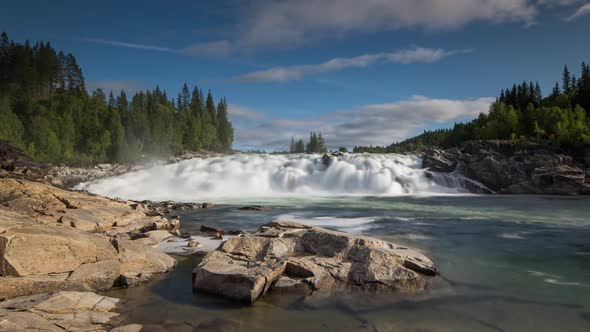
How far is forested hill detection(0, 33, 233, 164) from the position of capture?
5816 centimetres

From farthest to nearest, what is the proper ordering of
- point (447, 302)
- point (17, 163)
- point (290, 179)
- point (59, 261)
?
point (290, 179) → point (17, 163) → point (59, 261) → point (447, 302)

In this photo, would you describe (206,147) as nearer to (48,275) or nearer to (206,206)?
(206,206)

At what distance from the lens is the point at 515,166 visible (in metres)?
43.5

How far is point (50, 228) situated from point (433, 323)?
7889 mm

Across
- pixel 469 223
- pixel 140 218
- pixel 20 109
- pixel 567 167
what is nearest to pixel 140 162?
pixel 20 109

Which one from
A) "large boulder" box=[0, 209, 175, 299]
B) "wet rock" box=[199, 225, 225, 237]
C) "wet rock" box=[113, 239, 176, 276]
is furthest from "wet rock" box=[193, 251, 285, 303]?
"wet rock" box=[199, 225, 225, 237]

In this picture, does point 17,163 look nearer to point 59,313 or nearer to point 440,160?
point 59,313

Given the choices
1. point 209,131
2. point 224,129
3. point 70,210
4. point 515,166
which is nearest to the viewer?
point 70,210

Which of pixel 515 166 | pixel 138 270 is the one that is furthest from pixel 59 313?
pixel 515 166

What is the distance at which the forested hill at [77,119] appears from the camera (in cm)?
5816

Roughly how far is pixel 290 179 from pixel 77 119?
52514 mm

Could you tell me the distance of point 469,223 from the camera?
17.0 meters

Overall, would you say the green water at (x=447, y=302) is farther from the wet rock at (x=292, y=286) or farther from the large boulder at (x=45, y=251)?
the large boulder at (x=45, y=251)

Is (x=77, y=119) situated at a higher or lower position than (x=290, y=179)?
higher
